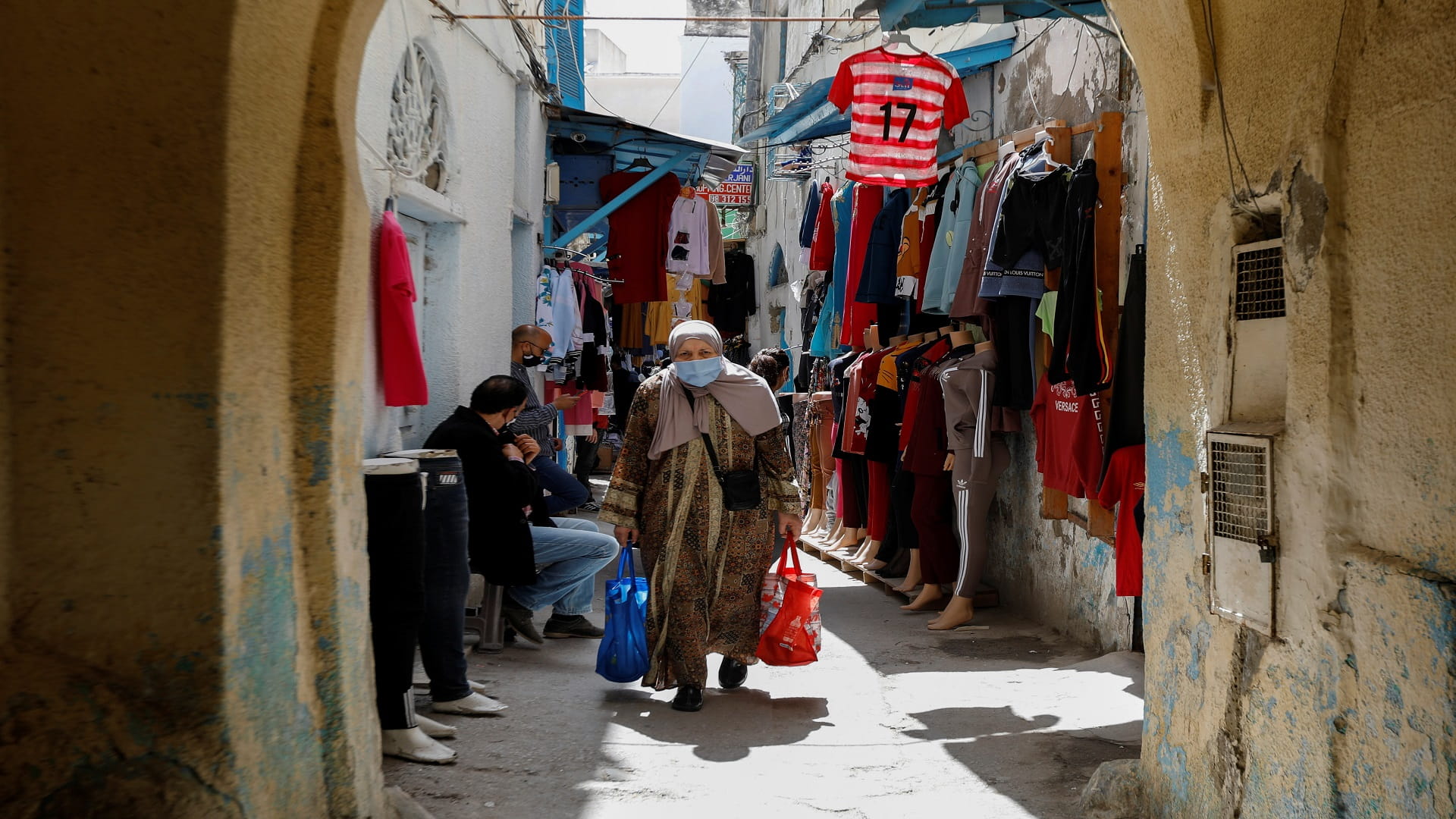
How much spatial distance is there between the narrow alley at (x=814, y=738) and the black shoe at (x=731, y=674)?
0.22ft

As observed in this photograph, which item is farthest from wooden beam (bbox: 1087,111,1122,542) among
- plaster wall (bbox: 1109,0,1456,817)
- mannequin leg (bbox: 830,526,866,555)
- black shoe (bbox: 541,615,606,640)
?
mannequin leg (bbox: 830,526,866,555)

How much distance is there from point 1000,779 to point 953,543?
354cm

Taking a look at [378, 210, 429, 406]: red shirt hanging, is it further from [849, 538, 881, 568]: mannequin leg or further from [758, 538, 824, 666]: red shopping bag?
[849, 538, 881, 568]: mannequin leg

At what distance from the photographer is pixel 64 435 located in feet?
8.42

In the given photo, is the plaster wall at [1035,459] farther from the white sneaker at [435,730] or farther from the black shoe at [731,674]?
the white sneaker at [435,730]

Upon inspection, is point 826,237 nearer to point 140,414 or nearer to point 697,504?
point 697,504

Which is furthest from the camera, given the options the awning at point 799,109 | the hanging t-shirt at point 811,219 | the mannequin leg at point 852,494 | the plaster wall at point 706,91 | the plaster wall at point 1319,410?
the plaster wall at point 706,91

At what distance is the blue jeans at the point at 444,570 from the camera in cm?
450

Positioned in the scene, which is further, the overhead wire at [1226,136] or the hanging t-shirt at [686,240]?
the hanging t-shirt at [686,240]

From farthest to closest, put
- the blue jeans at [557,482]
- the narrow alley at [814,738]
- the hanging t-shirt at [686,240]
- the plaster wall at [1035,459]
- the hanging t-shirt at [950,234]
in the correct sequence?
1. the hanging t-shirt at [686,240]
2. the hanging t-shirt at [950,234]
3. the blue jeans at [557,482]
4. the plaster wall at [1035,459]
5. the narrow alley at [814,738]

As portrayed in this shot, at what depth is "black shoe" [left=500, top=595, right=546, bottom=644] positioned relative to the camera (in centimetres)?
632

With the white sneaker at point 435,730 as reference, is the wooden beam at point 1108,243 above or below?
above

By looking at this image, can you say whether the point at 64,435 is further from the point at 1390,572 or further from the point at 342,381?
the point at 1390,572

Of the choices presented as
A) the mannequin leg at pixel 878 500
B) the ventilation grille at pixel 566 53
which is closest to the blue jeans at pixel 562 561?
the mannequin leg at pixel 878 500
